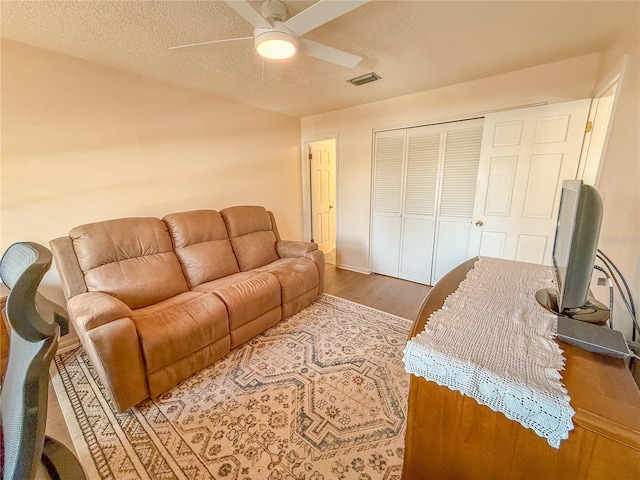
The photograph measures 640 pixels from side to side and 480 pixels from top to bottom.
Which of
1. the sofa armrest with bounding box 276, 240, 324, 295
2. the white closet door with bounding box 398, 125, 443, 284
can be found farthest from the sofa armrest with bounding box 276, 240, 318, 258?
the white closet door with bounding box 398, 125, 443, 284

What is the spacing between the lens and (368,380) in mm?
1731

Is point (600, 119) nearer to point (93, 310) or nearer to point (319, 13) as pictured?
point (319, 13)

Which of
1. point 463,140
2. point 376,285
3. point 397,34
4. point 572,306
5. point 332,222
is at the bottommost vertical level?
point 376,285

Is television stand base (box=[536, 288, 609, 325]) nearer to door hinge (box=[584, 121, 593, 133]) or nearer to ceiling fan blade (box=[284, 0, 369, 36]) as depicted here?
ceiling fan blade (box=[284, 0, 369, 36])

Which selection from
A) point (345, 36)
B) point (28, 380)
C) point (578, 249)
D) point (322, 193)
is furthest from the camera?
point (322, 193)

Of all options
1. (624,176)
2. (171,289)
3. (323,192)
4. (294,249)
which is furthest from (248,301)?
(323,192)

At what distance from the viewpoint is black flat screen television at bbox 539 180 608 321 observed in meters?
0.78

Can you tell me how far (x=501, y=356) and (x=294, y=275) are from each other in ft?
6.34

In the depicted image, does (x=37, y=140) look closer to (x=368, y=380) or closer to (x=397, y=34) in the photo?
(x=397, y=34)

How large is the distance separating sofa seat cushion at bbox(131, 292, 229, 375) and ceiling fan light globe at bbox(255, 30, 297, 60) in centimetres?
167

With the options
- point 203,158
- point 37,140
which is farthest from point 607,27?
point 37,140

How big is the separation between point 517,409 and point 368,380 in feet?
4.10

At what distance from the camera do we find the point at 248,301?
2.05 m

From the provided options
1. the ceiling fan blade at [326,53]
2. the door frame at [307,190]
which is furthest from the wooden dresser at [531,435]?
the door frame at [307,190]
